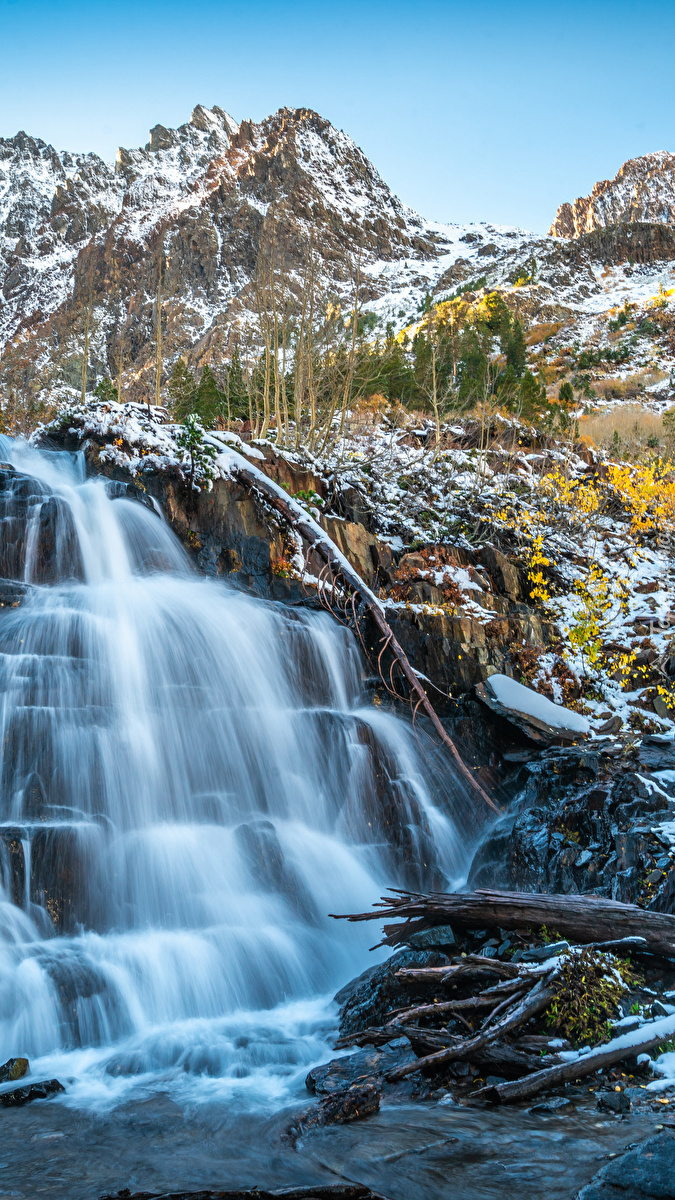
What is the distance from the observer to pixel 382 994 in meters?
4.89

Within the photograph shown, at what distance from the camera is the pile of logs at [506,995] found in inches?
150

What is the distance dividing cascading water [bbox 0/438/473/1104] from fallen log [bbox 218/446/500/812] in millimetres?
434

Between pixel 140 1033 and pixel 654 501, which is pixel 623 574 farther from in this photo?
pixel 140 1033

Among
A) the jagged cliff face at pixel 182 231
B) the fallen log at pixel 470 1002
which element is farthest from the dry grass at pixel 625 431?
the jagged cliff face at pixel 182 231

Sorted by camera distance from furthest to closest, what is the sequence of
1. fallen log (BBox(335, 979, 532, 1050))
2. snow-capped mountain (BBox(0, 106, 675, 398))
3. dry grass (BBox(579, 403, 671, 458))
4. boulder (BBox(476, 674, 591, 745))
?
snow-capped mountain (BBox(0, 106, 675, 398)), dry grass (BBox(579, 403, 671, 458)), boulder (BBox(476, 674, 591, 745)), fallen log (BBox(335, 979, 532, 1050))

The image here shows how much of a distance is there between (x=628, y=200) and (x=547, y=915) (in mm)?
198969

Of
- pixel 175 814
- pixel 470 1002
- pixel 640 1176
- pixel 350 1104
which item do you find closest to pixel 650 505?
pixel 175 814

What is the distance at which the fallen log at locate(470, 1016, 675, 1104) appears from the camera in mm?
3572

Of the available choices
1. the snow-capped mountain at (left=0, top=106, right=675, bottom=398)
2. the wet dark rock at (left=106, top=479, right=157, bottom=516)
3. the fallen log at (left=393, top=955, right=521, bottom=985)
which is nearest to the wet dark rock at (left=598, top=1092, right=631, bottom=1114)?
the fallen log at (left=393, top=955, right=521, bottom=985)

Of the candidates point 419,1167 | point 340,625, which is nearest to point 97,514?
point 340,625

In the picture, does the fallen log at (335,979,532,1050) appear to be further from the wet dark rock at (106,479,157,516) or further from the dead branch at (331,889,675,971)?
the wet dark rock at (106,479,157,516)

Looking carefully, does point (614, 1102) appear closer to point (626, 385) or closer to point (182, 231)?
point (626, 385)

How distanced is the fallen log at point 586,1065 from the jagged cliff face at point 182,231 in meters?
90.8

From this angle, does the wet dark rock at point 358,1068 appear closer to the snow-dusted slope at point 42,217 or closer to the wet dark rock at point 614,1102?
the wet dark rock at point 614,1102
